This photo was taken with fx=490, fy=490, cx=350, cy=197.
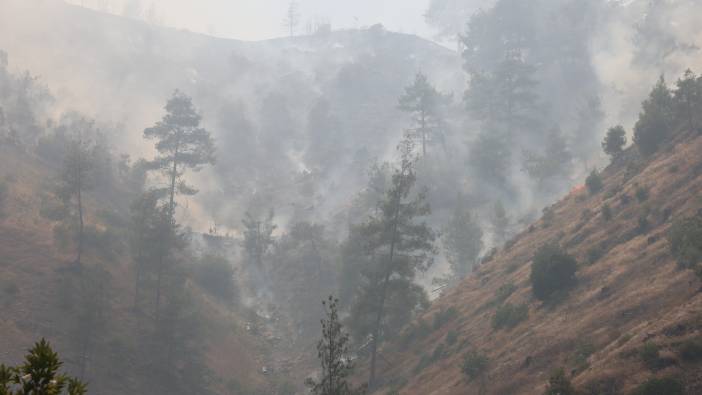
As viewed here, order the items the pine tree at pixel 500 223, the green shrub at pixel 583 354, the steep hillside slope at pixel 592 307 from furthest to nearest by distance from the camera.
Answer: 1. the pine tree at pixel 500 223
2. the green shrub at pixel 583 354
3. the steep hillside slope at pixel 592 307

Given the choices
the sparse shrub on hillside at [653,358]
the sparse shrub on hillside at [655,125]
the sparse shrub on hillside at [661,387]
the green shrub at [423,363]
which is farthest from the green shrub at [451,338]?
the sparse shrub on hillside at [655,125]

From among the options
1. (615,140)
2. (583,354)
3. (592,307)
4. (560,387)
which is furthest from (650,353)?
(615,140)

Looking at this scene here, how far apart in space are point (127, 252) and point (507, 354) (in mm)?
34848

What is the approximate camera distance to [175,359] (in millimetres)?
37344

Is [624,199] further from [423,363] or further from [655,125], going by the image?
[423,363]

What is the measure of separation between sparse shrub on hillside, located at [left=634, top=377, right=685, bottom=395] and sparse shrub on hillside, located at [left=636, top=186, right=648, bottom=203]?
17.4 meters

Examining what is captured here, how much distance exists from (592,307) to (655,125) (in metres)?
19.1

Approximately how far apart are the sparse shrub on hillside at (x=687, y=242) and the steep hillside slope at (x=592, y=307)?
473 mm

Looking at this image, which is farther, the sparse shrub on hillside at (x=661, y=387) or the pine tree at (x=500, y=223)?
the pine tree at (x=500, y=223)

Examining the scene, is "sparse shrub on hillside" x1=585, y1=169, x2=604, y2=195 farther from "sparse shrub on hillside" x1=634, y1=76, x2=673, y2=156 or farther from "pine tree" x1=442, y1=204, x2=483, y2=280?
"pine tree" x1=442, y1=204, x2=483, y2=280

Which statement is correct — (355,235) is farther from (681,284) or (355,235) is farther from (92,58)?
(92,58)

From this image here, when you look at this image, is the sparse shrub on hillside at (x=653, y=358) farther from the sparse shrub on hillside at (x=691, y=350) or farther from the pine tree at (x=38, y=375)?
the pine tree at (x=38, y=375)

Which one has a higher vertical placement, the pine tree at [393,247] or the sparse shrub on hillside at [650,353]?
the pine tree at [393,247]

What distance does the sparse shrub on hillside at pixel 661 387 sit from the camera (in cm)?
1283
